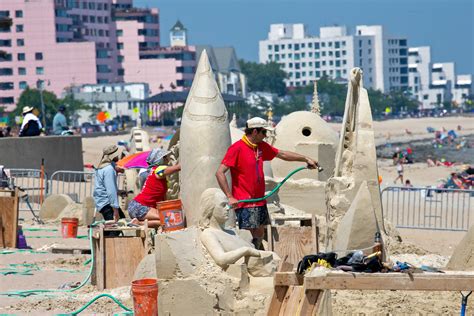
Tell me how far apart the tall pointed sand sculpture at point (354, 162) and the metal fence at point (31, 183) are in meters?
10.8

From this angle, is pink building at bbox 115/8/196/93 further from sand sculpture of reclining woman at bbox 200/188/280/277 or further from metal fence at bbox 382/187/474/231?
sand sculpture of reclining woman at bbox 200/188/280/277

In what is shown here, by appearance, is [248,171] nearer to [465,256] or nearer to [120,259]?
[120,259]

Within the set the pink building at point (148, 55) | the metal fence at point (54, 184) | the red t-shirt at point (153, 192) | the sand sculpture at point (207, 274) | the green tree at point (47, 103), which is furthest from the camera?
the pink building at point (148, 55)

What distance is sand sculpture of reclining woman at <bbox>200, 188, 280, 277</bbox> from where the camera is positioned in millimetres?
10039

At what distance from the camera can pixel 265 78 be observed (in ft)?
584

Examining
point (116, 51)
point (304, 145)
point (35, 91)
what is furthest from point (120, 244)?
point (116, 51)

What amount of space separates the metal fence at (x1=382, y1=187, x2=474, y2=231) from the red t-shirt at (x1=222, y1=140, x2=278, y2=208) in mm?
11540

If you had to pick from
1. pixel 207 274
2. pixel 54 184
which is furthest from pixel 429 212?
pixel 207 274

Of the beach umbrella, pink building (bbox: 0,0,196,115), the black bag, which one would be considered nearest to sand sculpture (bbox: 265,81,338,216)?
the beach umbrella

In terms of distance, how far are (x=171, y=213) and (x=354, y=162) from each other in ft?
7.51

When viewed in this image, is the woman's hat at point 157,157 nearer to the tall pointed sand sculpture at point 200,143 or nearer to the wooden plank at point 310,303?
the tall pointed sand sculpture at point 200,143

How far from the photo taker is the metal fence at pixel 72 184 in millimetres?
25203

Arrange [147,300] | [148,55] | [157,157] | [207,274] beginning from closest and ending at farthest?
[207,274]
[147,300]
[157,157]
[148,55]

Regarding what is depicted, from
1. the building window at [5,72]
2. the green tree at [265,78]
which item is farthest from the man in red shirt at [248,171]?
the green tree at [265,78]
